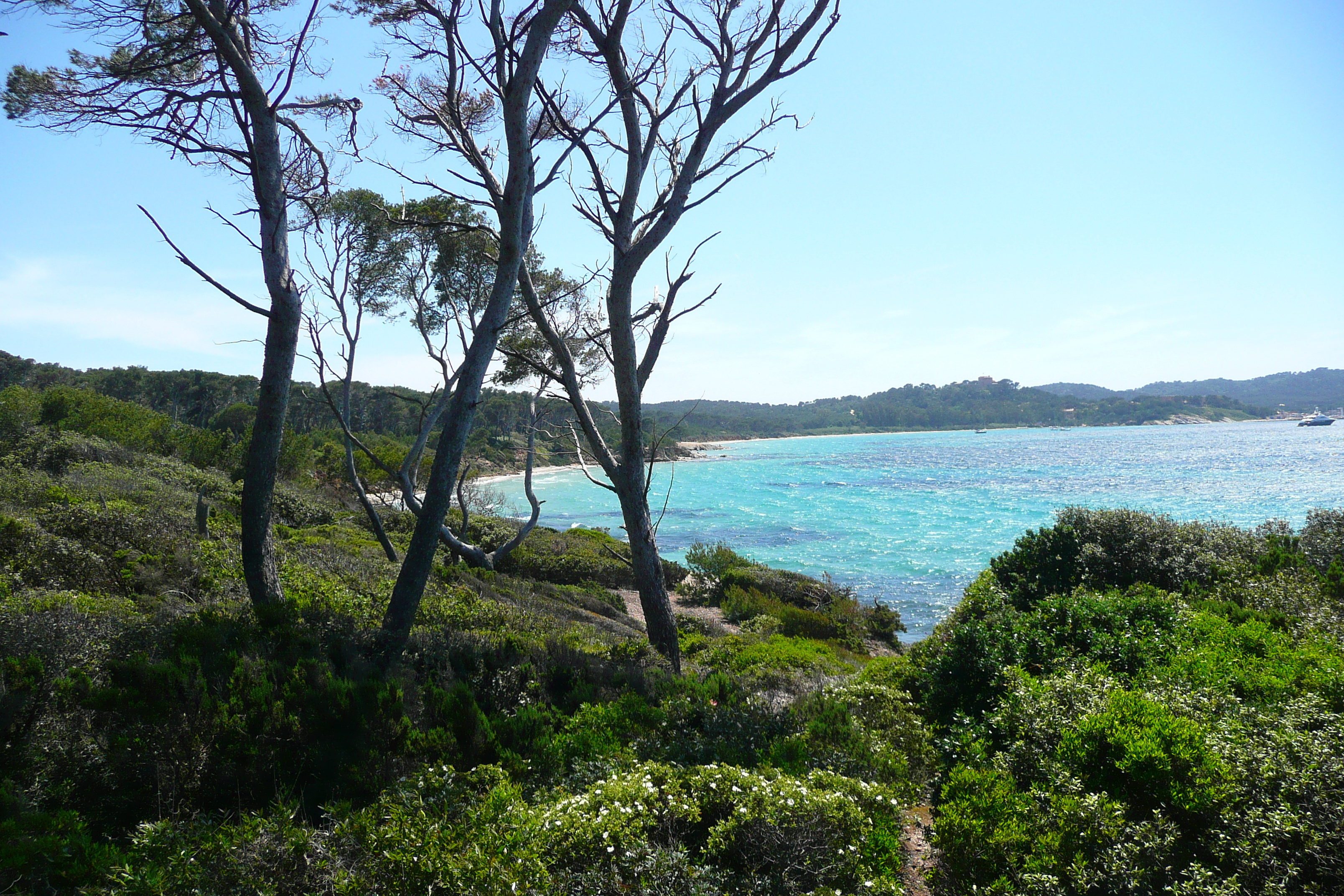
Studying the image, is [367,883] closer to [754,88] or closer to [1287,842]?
[1287,842]

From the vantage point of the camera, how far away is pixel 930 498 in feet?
150

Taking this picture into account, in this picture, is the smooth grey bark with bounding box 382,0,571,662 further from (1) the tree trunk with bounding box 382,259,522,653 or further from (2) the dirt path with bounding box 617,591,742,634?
(2) the dirt path with bounding box 617,591,742,634

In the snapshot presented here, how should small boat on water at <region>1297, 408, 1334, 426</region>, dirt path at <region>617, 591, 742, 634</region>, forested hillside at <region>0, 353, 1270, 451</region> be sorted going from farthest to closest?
small boat on water at <region>1297, 408, 1334, 426</region>
forested hillside at <region>0, 353, 1270, 451</region>
dirt path at <region>617, 591, 742, 634</region>

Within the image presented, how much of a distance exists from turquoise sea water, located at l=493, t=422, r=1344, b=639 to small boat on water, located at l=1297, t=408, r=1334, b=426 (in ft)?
79.1

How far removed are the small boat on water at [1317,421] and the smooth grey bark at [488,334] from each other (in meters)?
154

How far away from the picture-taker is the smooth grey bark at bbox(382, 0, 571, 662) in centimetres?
526

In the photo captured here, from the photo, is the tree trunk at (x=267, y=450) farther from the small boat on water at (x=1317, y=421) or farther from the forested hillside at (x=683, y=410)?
the small boat on water at (x=1317, y=421)

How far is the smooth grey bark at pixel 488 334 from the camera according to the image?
5.26 meters

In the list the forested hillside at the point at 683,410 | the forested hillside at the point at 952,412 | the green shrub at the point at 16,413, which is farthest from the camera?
the forested hillside at the point at 952,412

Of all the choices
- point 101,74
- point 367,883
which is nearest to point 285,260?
point 101,74

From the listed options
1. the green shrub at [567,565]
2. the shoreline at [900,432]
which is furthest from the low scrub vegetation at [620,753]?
the shoreline at [900,432]

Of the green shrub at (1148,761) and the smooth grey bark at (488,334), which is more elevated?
the smooth grey bark at (488,334)

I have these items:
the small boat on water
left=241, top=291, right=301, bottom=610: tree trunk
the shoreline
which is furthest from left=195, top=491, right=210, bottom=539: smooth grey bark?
the small boat on water

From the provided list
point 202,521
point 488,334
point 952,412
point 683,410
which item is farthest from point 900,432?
point 488,334
